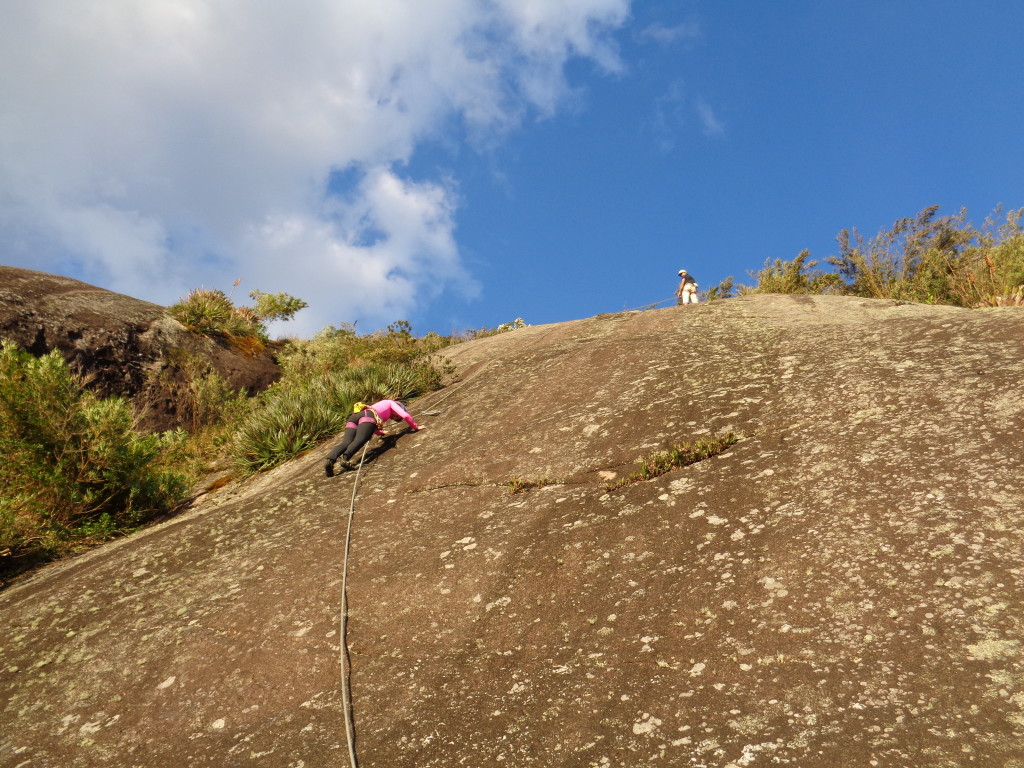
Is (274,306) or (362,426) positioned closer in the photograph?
(362,426)

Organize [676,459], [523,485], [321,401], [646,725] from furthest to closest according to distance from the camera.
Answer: [321,401]
[523,485]
[676,459]
[646,725]

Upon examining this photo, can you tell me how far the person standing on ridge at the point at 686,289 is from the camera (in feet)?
53.4

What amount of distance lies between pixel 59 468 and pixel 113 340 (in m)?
6.96

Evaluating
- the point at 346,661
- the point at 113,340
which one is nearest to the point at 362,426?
the point at 346,661

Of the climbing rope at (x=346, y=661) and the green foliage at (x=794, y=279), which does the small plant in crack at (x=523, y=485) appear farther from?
the green foliage at (x=794, y=279)

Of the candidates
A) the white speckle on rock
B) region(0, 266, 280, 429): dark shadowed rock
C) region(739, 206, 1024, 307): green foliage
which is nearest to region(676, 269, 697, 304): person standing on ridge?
region(739, 206, 1024, 307): green foliage

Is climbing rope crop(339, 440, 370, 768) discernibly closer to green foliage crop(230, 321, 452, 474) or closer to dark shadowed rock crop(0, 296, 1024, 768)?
dark shadowed rock crop(0, 296, 1024, 768)

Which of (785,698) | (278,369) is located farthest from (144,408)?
(785,698)

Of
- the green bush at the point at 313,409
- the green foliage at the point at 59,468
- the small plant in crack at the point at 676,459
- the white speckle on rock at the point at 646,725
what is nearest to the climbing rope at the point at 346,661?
the white speckle on rock at the point at 646,725

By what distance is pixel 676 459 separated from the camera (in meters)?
5.42

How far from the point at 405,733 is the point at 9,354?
8.23 m

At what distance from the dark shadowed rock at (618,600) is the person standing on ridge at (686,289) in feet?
30.3

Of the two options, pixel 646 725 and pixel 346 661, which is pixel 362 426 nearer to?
pixel 346 661

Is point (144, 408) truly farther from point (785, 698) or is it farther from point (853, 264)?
point (853, 264)
